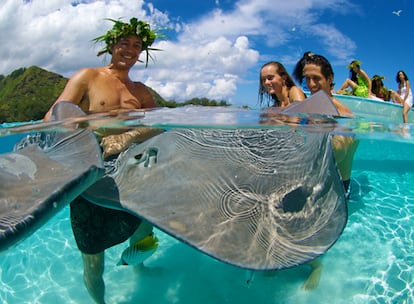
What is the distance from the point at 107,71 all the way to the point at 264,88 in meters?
3.01

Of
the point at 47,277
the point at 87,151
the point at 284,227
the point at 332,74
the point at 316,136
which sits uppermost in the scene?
the point at 332,74

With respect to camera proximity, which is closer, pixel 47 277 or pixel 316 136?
pixel 316 136

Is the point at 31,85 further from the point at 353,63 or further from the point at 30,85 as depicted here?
the point at 353,63

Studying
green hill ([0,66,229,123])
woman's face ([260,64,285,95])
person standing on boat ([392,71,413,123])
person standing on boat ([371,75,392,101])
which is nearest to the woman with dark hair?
woman's face ([260,64,285,95])

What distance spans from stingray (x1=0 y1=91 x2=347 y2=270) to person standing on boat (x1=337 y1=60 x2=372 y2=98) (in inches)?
359

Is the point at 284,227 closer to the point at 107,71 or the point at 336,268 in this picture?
the point at 336,268

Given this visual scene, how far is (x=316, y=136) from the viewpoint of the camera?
12.0 ft

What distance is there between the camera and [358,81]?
11203mm

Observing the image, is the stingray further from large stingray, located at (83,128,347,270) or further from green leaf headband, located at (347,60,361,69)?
green leaf headband, located at (347,60,361,69)

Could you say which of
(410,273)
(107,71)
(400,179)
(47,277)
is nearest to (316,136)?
(410,273)

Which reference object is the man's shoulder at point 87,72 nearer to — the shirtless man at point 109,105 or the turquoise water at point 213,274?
the shirtless man at point 109,105

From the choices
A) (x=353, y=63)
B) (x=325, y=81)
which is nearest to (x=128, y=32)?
(x=325, y=81)

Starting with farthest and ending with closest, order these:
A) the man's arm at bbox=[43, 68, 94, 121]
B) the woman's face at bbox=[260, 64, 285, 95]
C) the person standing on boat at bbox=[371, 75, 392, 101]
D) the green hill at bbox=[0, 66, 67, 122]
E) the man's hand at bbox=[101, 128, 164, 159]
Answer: the green hill at bbox=[0, 66, 67, 122]
the person standing on boat at bbox=[371, 75, 392, 101]
the woman's face at bbox=[260, 64, 285, 95]
the man's arm at bbox=[43, 68, 94, 121]
the man's hand at bbox=[101, 128, 164, 159]

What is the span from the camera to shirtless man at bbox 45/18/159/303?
129 inches
